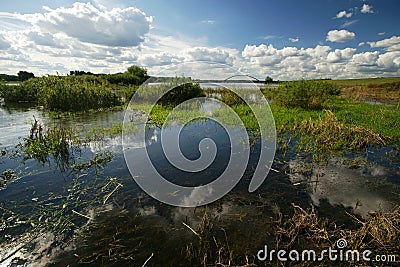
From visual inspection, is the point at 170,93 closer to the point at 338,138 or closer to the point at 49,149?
the point at 49,149

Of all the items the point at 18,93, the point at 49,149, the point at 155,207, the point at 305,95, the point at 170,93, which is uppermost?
the point at 18,93

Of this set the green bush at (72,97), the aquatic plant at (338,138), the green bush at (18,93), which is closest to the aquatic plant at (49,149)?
the aquatic plant at (338,138)

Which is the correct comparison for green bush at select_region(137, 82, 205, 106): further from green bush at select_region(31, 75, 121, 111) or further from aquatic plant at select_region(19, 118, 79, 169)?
aquatic plant at select_region(19, 118, 79, 169)

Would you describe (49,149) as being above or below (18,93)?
below

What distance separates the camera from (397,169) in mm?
6871

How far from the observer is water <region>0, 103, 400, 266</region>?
3732mm

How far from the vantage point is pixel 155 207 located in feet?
16.2

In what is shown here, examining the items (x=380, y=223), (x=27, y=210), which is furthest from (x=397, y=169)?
(x=27, y=210)

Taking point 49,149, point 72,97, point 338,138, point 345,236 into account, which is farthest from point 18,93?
point 345,236

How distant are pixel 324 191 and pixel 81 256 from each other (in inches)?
212

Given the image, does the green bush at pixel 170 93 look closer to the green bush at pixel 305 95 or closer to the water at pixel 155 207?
the green bush at pixel 305 95

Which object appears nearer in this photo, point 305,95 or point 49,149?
point 49,149

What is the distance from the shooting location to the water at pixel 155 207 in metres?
3.73

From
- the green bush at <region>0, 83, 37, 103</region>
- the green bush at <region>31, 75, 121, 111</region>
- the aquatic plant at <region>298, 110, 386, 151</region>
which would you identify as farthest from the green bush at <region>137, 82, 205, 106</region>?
the aquatic plant at <region>298, 110, 386, 151</region>
